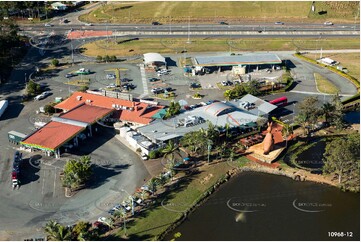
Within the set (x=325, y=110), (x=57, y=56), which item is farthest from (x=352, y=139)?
(x=57, y=56)

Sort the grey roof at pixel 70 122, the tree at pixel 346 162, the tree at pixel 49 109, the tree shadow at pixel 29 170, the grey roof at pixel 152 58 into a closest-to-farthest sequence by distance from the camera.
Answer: the tree at pixel 346 162 < the tree shadow at pixel 29 170 < the grey roof at pixel 70 122 < the tree at pixel 49 109 < the grey roof at pixel 152 58

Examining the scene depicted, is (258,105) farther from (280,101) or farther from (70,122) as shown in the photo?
(70,122)

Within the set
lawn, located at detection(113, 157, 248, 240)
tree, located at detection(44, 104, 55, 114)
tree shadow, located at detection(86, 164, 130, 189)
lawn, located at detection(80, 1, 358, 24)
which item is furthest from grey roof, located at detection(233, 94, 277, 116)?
lawn, located at detection(80, 1, 358, 24)

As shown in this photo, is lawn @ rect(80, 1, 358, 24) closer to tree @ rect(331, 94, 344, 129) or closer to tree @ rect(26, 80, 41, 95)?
tree @ rect(26, 80, 41, 95)

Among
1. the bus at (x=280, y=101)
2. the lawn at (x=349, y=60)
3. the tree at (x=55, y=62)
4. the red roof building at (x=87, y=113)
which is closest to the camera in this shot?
the red roof building at (x=87, y=113)

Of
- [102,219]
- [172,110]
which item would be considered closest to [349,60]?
[172,110]

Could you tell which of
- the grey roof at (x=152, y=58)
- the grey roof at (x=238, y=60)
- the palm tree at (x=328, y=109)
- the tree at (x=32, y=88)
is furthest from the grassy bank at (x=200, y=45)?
the palm tree at (x=328, y=109)

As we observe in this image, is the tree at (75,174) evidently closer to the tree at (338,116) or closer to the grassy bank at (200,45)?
the tree at (338,116)
